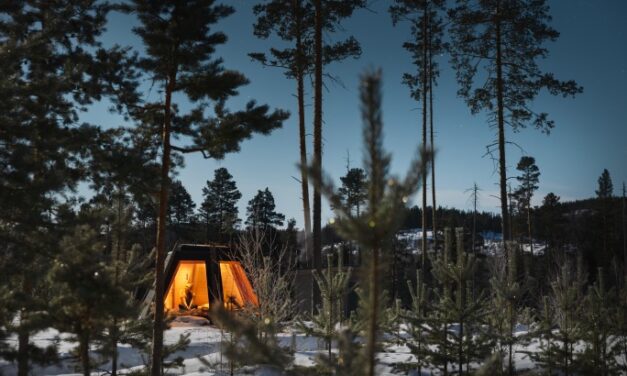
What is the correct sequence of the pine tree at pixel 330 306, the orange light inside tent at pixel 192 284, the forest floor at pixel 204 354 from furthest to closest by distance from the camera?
1. the orange light inside tent at pixel 192 284
2. the forest floor at pixel 204 354
3. the pine tree at pixel 330 306

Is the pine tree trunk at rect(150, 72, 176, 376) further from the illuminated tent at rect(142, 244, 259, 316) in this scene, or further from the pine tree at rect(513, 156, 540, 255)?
the pine tree at rect(513, 156, 540, 255)

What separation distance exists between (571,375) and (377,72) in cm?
→ 827

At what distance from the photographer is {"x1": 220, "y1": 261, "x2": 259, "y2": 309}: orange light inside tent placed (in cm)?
1428

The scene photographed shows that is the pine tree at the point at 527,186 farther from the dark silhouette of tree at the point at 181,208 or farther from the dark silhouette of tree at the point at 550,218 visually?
the dark silhouette of tree at the point at 181,208

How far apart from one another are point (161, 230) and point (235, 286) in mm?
8901

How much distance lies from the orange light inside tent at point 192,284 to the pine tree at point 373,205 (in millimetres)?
15062

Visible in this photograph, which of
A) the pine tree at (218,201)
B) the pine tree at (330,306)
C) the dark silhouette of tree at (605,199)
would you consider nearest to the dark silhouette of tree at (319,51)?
the pine tree at (330,306)

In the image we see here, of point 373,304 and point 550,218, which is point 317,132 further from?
point 550,218

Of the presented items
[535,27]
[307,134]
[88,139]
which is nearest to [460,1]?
[535,27]

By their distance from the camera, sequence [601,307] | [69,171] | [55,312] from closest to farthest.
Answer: [55,312] < [69,171] < [601,307]

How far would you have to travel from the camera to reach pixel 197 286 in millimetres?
16875

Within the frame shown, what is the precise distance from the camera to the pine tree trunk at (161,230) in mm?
6859

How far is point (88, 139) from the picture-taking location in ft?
22.0

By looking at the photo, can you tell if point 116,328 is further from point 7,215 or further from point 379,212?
point 379,212
